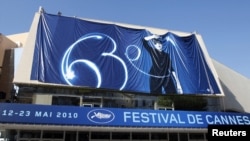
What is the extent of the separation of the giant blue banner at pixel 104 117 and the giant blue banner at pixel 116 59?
466cm

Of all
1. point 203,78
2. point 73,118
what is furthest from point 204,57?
point 73,118

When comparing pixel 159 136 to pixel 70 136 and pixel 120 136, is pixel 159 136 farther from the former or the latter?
pixel 70 136

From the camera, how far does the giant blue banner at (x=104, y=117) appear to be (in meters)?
21.7

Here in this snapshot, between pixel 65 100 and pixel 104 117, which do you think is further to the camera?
pixel 65 100

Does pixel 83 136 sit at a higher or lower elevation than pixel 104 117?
lower

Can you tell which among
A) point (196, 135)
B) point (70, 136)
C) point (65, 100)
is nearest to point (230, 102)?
point (196, 135)

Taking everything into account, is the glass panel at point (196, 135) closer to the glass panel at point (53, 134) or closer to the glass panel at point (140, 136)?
the glass panel at point (140, 136)

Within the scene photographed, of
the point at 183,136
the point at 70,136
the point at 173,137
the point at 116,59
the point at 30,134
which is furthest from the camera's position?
the point at 116,59

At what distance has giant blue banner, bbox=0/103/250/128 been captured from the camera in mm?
21656

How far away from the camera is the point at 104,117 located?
23516 mm

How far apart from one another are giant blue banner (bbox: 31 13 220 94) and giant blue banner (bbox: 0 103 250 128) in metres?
4.66

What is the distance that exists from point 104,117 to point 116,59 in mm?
8153

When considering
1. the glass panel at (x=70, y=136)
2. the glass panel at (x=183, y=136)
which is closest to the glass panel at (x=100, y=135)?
the glass panel at (x=70, y=136)

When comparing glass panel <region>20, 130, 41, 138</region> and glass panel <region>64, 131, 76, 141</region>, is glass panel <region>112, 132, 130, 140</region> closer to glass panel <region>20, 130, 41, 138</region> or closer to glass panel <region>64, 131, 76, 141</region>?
glass panel <region>64, 131, 76, 141</region>
